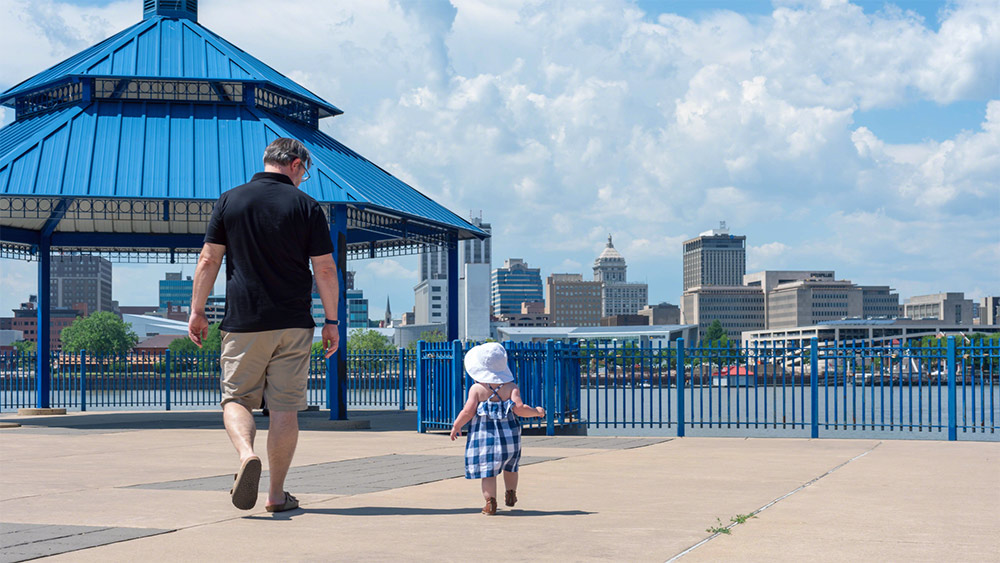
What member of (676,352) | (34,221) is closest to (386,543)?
(676,352)

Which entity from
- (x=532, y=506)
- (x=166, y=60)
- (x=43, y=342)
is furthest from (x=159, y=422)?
(x=532, y=506)

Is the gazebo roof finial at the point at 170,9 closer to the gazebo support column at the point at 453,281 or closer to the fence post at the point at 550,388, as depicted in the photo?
the gazebo support column at the point at 453,281

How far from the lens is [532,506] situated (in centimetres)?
861

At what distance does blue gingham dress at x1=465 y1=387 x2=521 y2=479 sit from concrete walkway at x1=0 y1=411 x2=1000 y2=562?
341 millimetres

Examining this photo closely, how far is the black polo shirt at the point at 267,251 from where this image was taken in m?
7.56

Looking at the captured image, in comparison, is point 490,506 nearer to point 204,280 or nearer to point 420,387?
point 204,280

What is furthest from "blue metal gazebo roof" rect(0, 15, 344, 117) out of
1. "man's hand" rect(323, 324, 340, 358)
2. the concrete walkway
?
"man's hand" rect(323, 324, 340, 358)

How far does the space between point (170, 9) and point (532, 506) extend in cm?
1996

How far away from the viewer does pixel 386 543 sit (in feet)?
21.8

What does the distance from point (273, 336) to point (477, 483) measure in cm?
341

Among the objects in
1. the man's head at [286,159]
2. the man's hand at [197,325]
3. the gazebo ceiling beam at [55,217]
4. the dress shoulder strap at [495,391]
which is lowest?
the dress shoulder strap at [495,391]

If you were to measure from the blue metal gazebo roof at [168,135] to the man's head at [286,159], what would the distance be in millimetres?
12110

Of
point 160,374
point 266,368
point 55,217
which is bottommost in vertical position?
point 160,374

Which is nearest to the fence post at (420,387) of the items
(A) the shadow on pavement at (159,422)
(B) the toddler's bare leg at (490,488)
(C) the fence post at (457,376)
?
(C) the fence post at (457,376)
